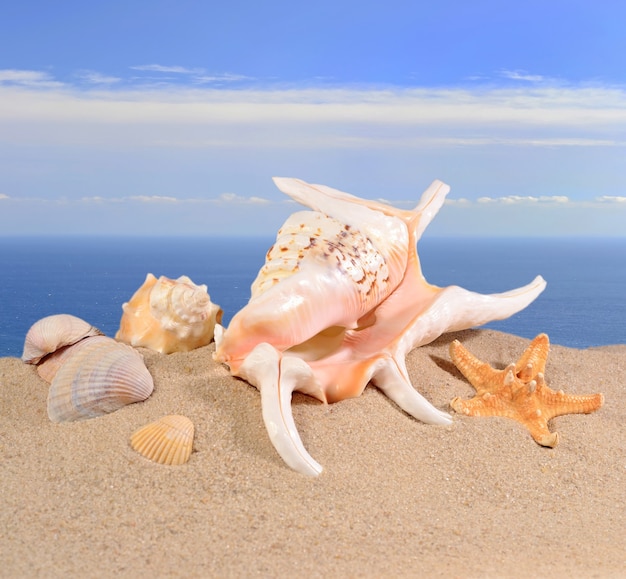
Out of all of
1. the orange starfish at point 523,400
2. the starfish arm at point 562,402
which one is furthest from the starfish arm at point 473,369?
the starfish arm at point 562,402

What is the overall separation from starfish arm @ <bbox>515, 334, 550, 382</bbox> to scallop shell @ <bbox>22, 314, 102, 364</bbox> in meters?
2.21

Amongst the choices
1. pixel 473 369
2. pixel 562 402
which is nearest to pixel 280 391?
pixel 473 369

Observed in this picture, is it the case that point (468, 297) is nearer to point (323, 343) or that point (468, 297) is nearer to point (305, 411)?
point (323, 343)

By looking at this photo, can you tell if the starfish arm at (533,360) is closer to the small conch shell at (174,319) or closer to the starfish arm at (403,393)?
the starfish arm at (403,393)

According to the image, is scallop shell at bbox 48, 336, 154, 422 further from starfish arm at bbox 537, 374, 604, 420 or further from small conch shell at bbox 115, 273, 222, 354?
starfish arm at bbox 537, 374, 604, 420

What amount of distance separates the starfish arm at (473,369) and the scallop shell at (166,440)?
1.39m

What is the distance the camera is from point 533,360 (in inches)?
132

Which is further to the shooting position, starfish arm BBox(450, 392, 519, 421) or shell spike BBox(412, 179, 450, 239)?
shell spike BBox(412, 179, 450, 239)

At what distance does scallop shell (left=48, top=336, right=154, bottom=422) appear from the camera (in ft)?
9.59

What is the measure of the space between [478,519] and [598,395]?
1.14 m

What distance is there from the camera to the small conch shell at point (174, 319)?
359 cm

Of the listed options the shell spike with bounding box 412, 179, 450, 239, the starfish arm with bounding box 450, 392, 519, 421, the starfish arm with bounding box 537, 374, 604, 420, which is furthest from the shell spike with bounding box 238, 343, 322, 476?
the shell spike with bounding box 412, 179, 450, 239

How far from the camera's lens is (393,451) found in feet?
8.84

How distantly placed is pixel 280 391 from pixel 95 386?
862 millimetres
